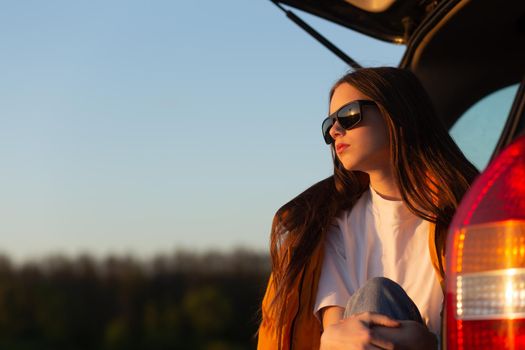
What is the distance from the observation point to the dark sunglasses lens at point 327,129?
8.43 ft

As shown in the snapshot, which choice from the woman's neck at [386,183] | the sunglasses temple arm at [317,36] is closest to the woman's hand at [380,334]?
the woman's neck at [386,183]

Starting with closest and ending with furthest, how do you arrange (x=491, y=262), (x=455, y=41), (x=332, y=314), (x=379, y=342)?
(x=491, y=262)
(x=379, y=342)
(x=332, y=314)
(x=455, y=41)

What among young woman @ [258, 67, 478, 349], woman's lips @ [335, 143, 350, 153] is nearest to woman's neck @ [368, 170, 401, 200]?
young woman @ [258, 67, 478, 349]

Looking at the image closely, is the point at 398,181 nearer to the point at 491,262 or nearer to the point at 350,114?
the point at 350,114

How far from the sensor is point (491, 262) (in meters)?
1.17

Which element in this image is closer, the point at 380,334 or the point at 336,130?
the point at 380,334

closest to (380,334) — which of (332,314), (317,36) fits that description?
(332,314)

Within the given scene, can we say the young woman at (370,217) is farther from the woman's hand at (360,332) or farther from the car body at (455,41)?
the woman's hand at (360,332)

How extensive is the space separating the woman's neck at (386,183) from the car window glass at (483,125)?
689 millimetres

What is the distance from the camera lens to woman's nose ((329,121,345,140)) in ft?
8.27

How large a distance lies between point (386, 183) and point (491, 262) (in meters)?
1.44

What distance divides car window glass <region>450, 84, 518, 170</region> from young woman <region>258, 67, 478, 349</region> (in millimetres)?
631

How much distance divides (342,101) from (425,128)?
285 millimetres

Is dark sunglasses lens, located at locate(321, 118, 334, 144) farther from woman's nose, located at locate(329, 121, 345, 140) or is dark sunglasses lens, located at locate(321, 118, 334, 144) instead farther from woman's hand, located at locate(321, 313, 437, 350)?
woman's hand, located at locate(321, 313, 437, 350)
